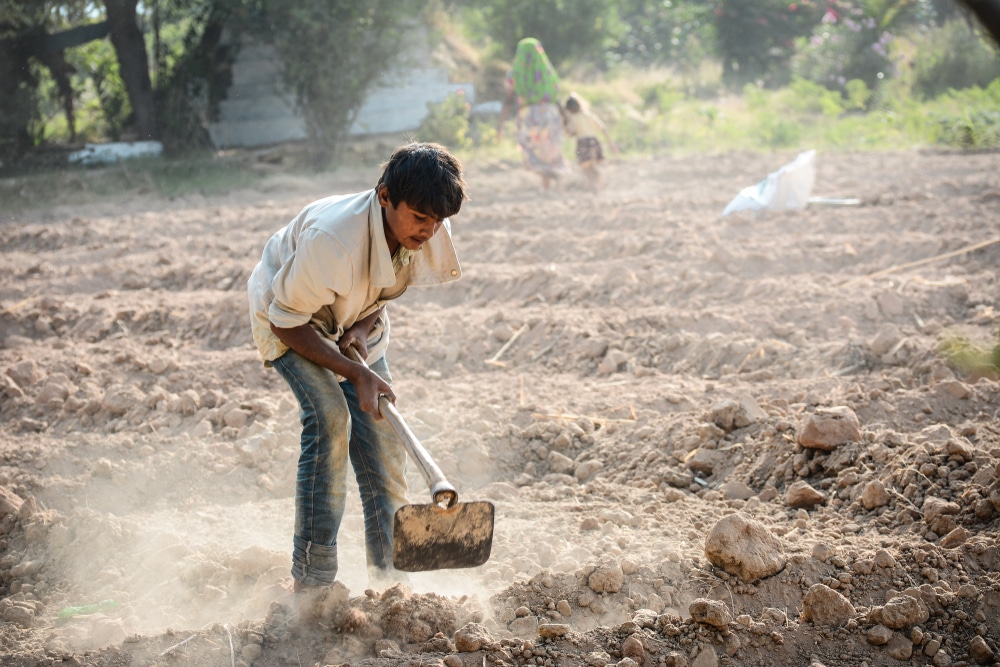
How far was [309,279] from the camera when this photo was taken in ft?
7.61

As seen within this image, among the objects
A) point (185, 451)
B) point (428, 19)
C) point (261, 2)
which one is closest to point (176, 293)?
point (185, 451)

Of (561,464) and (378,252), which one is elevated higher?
(378,252)

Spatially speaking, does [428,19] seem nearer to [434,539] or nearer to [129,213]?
[129,213]

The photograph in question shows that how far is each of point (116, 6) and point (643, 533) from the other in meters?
10.9

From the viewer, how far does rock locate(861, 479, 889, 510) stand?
9.65 ft

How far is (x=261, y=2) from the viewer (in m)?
→ 11.2

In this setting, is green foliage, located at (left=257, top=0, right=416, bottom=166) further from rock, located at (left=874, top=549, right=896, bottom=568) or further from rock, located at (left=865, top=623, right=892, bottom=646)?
rock, located at (left=865, top=623, right=892, bottom=646)

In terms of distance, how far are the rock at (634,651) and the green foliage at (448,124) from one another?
10.4m

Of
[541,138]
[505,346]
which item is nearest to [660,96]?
[541,138]

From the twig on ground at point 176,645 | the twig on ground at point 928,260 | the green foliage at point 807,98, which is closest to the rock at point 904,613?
the twig on ground at point 176,645

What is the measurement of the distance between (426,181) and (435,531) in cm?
99

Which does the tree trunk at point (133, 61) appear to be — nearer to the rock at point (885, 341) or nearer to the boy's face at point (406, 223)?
the rock at point (885, 341)

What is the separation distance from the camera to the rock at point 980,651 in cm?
226

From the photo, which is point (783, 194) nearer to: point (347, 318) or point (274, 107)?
point (347, 318)
